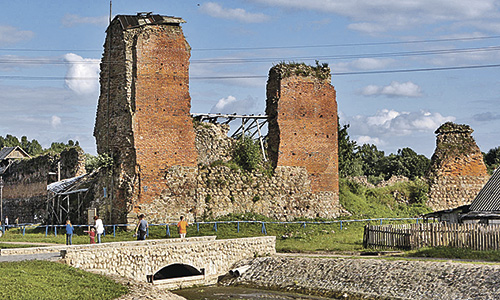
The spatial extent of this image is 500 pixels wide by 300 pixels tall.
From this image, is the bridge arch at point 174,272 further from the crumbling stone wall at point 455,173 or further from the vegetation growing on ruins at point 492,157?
the vegetation growing on ruins at point 492,157

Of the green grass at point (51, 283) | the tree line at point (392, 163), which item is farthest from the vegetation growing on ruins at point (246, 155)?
the tree line at point (392, 163)

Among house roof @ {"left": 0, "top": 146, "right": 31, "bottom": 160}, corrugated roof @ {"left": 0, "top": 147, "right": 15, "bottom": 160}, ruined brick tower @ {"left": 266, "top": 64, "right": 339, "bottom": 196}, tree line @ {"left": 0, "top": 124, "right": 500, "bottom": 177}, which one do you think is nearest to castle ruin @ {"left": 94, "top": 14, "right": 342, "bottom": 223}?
ruined brick tower @ {"left": 266, "top": 64, "right": 339, "bottom": 196}

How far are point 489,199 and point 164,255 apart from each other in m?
13.7

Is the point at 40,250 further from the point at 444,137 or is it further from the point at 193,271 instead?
the point at 444,137

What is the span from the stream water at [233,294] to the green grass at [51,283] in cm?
388

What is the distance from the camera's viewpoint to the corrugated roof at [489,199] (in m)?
26.9

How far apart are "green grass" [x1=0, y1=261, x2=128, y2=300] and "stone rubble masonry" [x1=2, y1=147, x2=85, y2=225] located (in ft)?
75.0

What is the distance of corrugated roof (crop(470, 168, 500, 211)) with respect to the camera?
26.9m

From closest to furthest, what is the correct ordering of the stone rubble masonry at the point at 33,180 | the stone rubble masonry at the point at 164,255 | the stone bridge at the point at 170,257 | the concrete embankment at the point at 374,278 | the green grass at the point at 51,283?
the green grass at the point at 51,283, the concrete embankment at the point at 374,278, the stone rubble masonry at the point at 164,255, the stone bridge at the point at 170,257, the stone rubble masonry at the point at 33,180

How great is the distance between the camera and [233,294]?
22.4 metres

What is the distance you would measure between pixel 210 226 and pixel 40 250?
34.2ft

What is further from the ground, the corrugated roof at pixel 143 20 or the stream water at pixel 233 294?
the corrugated roof at pixel 143 20

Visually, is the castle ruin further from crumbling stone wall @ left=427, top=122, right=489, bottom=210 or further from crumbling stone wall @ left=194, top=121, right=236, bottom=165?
crumbling stone wall @ left=427, top=122, right=489, bottom=210

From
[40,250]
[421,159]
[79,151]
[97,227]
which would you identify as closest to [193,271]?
[97,227]
